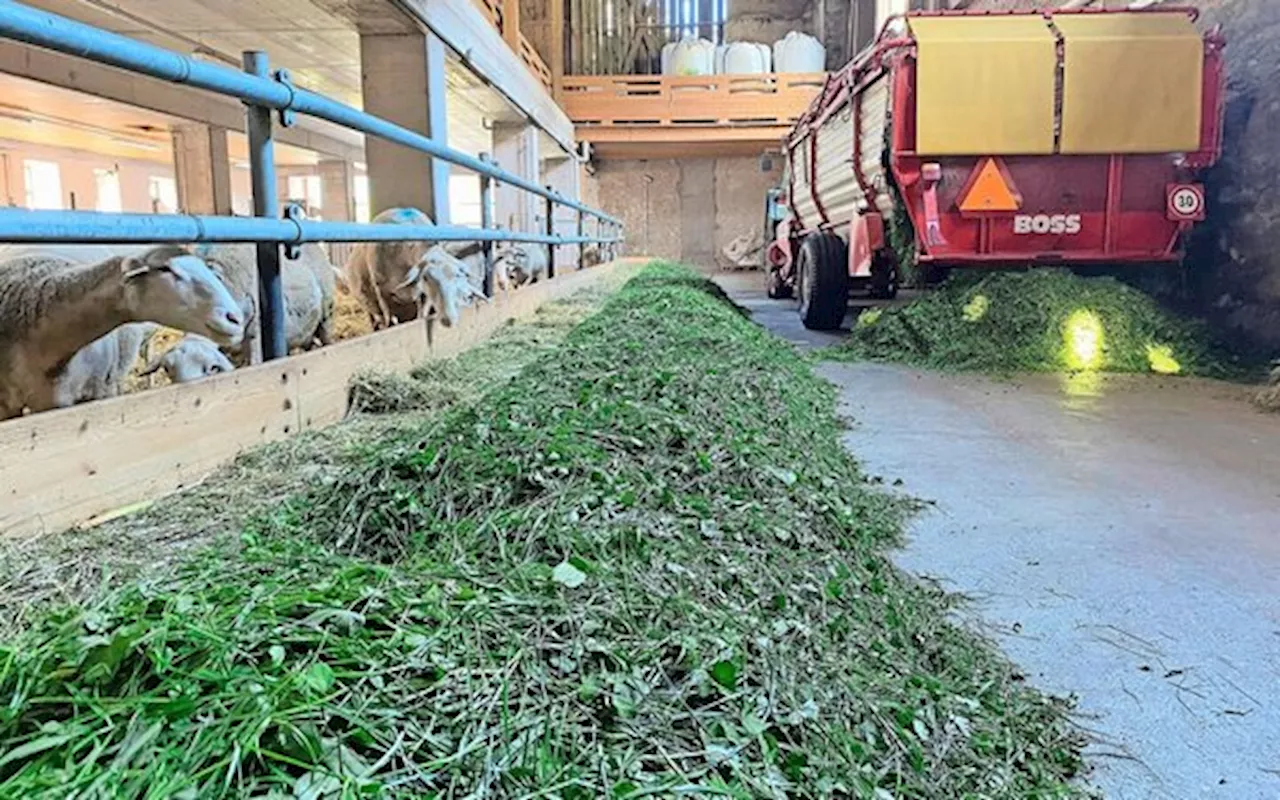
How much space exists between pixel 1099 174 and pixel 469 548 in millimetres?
5143

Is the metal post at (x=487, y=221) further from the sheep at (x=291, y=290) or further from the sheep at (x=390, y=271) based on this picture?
the sheep at (x=291, y=290)

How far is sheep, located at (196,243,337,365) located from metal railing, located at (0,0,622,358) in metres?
0.42

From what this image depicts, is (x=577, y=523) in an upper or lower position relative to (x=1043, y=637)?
upper

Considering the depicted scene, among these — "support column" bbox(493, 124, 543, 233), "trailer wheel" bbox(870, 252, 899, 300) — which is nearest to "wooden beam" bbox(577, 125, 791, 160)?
"support column" bbox(493, 124, 543, 233)

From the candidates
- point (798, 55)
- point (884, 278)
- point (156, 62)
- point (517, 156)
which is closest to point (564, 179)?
point (517, 156)

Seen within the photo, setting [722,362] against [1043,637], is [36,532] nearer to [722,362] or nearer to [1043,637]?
[1043,637]

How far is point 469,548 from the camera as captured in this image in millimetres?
1346

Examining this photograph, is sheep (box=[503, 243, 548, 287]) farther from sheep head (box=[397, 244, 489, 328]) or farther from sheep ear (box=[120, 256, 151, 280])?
sheep ear (box=[120, 256, 151, 280])

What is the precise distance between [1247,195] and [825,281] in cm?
288

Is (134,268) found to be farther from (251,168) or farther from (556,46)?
(556,46)

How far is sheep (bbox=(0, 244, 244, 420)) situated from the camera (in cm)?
256

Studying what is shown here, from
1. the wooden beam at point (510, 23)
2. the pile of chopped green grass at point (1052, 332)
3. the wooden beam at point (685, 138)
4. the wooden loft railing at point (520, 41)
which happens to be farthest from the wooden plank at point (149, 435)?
the wooden beam at point (685, 138)

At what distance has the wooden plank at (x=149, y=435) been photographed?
1635mm

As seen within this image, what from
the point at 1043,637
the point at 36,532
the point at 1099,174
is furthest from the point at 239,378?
the point at 1099,174
